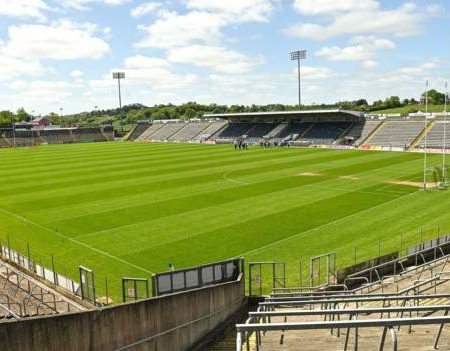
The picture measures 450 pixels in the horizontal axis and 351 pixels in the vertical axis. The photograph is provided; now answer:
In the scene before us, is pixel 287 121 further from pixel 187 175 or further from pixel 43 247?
pixel 43 247

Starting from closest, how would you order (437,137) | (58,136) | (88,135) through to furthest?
(437,137), (58,136), (88,135)

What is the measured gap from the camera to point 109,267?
2422 cm

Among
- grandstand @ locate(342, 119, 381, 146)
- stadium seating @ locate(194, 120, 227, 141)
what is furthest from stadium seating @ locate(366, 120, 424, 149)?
stadium seating @ locate(194, 120, 227, 141)

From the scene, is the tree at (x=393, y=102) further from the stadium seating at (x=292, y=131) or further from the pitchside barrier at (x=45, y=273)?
the pitchside barrier at (x=45, y=273)

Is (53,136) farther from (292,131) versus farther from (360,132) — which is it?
(360,132)

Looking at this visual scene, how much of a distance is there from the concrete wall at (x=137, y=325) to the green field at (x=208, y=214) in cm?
585

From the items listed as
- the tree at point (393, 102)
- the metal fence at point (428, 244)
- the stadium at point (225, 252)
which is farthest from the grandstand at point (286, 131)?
the tree at point (393, 102)

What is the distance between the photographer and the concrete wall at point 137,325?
38.4 ft

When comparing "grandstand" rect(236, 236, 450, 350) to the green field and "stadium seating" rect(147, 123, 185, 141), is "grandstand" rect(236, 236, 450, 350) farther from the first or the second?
"stadium seating" rect(147, 123, 185, 141)

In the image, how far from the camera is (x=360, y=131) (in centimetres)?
9294

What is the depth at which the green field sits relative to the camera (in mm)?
25984

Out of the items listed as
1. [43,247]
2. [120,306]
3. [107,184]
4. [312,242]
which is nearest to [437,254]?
[312,242]

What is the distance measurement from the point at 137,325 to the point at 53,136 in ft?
438

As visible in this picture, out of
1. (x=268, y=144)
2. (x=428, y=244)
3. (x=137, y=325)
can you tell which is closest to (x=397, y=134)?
(x=268, y=144)
